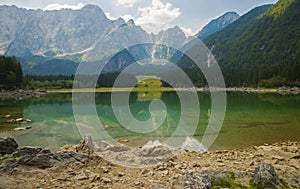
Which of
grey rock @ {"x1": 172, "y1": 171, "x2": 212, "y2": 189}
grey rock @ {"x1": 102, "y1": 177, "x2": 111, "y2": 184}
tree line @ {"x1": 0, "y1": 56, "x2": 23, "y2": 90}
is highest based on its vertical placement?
tree line @ {"x1": 0, "y1": 56, "x2": 23, "y2": 90}

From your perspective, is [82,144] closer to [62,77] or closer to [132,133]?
[132,133]

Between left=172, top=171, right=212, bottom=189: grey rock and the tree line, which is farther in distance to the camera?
the tree line

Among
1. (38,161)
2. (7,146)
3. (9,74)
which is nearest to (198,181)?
(38,161)

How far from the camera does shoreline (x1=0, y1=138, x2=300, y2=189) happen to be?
1005 cm

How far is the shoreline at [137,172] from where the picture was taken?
10047 millimetres

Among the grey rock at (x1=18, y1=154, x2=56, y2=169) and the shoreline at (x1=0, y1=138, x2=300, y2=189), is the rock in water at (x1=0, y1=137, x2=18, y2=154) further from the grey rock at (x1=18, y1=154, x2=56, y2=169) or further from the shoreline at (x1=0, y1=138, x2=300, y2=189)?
the grey rock at (x1=18, y1=154, x2=56, y2=169)

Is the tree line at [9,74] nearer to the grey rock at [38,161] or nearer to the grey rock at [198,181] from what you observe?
the grey rock at [38,161]

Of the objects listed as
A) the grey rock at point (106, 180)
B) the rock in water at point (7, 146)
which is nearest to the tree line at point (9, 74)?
the rock in water at point (7, 146)

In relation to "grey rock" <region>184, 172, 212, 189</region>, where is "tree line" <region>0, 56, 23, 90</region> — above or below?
above

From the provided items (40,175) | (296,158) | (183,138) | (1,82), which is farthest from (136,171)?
(1,82)

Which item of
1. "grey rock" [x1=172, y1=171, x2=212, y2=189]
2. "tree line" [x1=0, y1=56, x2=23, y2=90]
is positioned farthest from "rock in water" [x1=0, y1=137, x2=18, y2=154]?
"tree line" [x1=0, y1=56, x2=23, y2=90]

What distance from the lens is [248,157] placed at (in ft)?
48.1

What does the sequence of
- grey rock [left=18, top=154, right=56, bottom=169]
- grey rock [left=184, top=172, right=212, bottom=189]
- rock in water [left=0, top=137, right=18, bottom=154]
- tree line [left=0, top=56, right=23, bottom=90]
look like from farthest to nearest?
tree line [left=0, top=56, right=23, bottom=90] → rock in water [left=0, top=137, right=18, bottom=154] → grey rock [left=18, top=154, right=56, bottom=169] → grey rock [left=184, top=172, right=212, bottom=189]

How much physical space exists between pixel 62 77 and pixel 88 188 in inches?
6764
